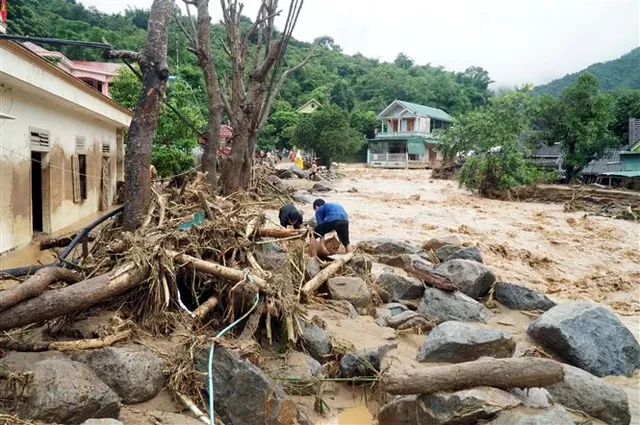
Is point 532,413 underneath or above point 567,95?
underneath

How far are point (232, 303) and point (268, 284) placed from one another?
1.23ft

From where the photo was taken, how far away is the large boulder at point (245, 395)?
11.5 ft

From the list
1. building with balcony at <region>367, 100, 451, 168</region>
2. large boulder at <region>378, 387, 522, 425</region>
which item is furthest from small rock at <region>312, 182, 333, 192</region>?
building with balcony at <region>367, 100, 451, 168</region>

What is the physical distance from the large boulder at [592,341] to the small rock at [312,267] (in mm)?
2793

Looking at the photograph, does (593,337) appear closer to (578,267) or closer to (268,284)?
(268,284)

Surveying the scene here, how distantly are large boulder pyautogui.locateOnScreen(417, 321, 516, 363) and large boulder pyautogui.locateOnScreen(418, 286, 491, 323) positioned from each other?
3.90ft

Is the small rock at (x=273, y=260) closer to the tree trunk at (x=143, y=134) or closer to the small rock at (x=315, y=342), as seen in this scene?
the small rock at (x=315, y=342)

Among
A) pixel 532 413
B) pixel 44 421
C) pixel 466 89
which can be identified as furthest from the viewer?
pixel 466 89

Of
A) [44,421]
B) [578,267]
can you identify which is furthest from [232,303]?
[578,267]

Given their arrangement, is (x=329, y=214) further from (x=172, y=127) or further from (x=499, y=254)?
(x=172, y=127)

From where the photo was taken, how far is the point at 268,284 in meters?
4.61

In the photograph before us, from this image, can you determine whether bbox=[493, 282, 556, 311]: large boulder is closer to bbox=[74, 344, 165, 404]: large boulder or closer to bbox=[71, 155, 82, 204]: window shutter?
bbox=[74, 344, 165, 404]: large boulder

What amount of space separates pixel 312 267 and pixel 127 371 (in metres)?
3.34

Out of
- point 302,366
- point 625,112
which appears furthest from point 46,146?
point 625,112
